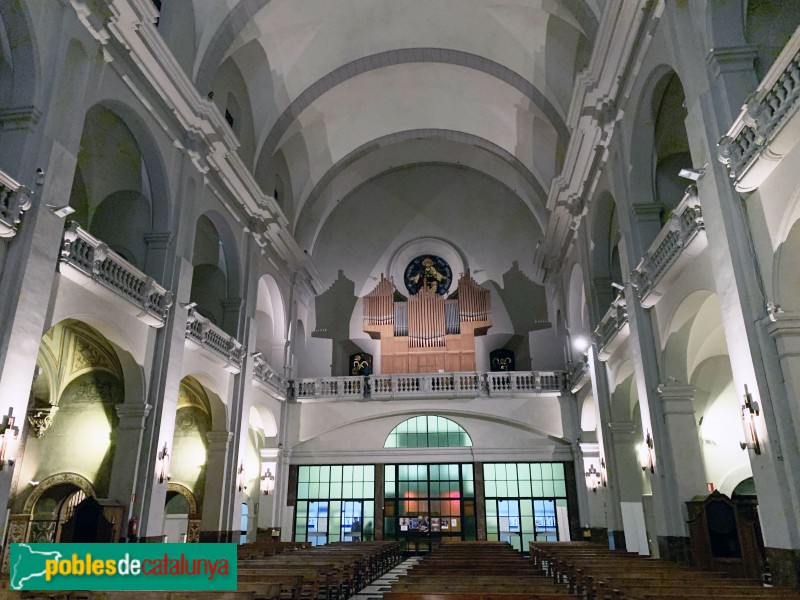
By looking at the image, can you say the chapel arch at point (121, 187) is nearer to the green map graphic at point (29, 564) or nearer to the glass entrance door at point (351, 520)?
the green map graphic at point (29, 564)

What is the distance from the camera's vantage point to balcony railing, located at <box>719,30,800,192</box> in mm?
6207

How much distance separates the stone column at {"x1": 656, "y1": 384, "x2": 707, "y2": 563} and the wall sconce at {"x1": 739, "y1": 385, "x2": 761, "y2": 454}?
113 inches

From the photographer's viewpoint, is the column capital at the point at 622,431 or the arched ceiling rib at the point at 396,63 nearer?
the column capital at the point at 622,431

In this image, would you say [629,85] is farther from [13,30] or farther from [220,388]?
[220,388]

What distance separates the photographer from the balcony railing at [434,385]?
1986 cm

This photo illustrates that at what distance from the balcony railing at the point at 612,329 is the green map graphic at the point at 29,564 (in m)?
11.4

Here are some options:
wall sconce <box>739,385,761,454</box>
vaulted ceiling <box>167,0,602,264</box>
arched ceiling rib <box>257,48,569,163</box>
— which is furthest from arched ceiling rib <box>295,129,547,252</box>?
wall sconce <box>739,385,761,454</box>

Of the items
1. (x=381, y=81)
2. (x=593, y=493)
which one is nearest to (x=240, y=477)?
(x=593, y=493)

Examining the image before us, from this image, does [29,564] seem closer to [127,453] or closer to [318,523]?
[127,453]

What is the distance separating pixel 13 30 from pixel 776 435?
1150 cm

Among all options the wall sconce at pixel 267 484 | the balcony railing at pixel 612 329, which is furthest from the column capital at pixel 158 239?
the balcony railing at pixel 612 329

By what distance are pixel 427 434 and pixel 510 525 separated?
3964 millimetres

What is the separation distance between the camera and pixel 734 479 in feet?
49.6

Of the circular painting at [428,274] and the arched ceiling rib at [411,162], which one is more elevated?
the arched ceiling rib at [411,162]
